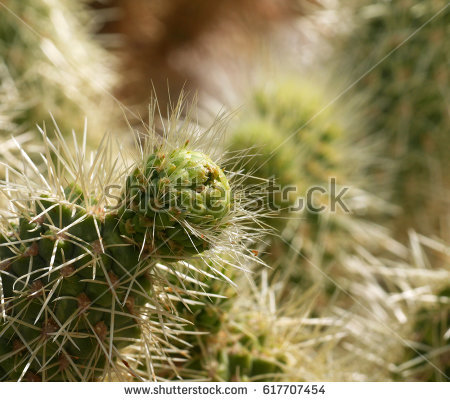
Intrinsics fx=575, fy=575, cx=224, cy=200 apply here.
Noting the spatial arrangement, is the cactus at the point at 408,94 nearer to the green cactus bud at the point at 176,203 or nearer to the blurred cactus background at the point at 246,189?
the blurred cactus background at the point at 246,189

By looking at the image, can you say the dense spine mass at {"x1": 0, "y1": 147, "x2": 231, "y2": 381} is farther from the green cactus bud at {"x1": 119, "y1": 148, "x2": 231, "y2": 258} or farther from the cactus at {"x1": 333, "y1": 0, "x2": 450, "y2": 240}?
the cactus at {"x1": 333, "y1": 0, "x2": 450, "y2": 240}

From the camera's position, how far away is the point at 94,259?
96cm

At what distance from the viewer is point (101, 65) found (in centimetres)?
219

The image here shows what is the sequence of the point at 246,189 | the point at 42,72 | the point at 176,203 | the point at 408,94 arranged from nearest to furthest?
the point at 176,203
the point at 246,189
the point at 42,72
the point at 408,94

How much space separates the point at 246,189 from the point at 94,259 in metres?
0.36

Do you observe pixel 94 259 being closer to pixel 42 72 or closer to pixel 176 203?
pixel 176 203

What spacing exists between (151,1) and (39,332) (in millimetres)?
2128

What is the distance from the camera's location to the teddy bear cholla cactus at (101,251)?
0.95 m

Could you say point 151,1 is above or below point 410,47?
above

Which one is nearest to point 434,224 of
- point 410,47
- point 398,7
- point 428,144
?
point 428,144

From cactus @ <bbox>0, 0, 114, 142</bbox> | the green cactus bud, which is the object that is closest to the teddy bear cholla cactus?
the green cactus bud

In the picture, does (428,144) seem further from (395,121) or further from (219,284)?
(219,284)

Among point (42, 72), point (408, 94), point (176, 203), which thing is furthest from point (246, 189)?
point (408, 94)

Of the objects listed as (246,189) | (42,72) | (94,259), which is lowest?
(94,259)
